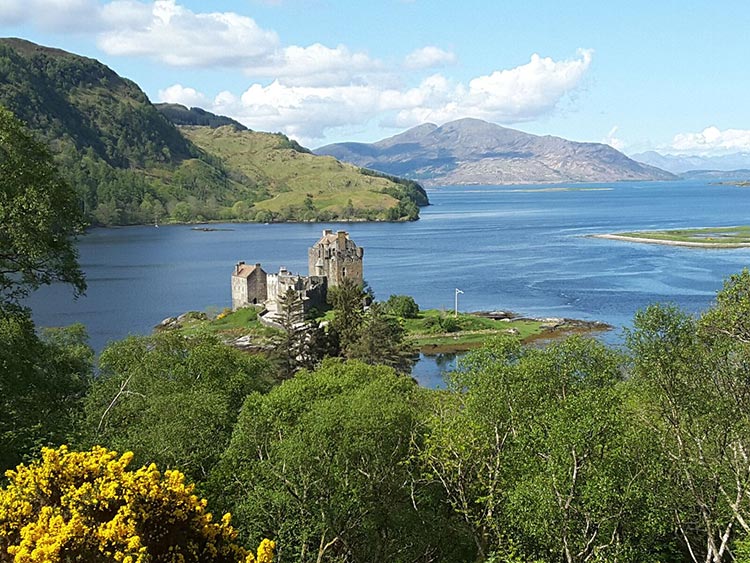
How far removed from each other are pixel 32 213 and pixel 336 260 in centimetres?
6509

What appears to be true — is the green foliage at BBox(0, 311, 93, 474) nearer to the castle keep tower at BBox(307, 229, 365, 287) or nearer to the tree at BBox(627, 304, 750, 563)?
the tree at BBox(627, 304, 750, 563)

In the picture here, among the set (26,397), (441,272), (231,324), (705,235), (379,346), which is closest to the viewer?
(26,397)

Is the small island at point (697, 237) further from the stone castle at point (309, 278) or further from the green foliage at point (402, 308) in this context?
the stone castle at point (309, 278)

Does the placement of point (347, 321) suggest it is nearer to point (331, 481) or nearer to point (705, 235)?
point (331, 481)

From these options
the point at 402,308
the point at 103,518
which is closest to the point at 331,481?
the point at 103,518

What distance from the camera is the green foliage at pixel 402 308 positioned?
75062mm

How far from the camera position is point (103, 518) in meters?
9.78

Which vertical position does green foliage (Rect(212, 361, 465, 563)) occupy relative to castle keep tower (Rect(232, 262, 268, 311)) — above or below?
above

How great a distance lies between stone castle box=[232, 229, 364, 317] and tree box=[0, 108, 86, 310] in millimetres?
55997

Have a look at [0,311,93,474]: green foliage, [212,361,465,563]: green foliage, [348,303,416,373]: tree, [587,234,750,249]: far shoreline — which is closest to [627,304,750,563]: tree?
[212,361,465,563]: green foliage

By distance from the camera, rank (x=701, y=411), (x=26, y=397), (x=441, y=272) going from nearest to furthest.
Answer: (x=26, y=397) → (x=701, y=411) → (x=441, y=272)

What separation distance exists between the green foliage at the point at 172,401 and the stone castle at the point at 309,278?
43.9 metres

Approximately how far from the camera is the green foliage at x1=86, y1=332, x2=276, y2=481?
17.5 metres

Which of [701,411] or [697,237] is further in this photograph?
[697,237]
